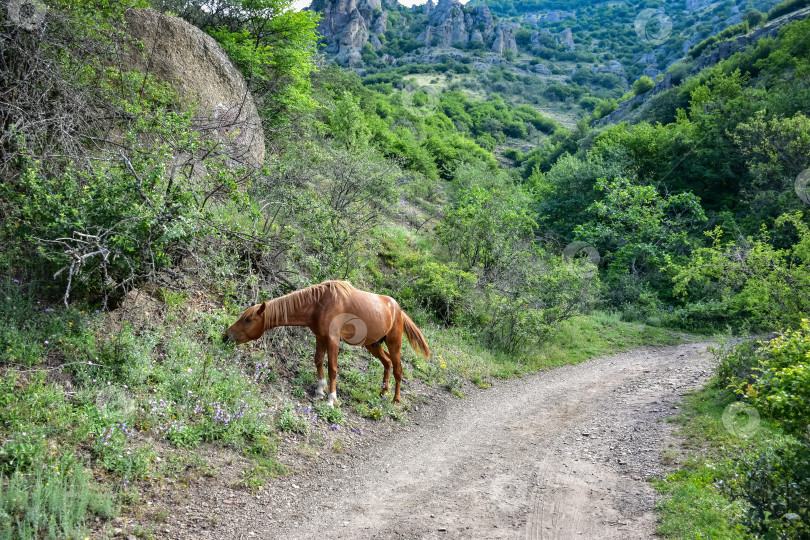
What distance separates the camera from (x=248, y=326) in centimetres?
667

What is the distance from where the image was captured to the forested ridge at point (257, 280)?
4352 mm

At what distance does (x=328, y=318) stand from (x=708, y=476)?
5.73 metres

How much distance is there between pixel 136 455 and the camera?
4.50 meters

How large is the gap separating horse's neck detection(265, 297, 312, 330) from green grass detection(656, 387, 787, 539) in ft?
17.6

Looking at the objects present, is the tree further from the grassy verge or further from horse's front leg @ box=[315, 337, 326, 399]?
horse's front leg @ box=[315, 337, 326, 399]

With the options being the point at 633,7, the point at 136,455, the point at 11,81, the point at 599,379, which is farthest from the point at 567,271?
the point at 633,7

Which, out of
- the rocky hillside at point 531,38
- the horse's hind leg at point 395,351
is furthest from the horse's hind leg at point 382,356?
the rocky hillside at point 531,38

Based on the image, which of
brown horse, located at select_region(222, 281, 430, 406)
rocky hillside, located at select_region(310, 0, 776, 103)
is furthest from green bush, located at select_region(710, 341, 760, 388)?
rocky hillside, located at select_region(310, 0, 776, 103)

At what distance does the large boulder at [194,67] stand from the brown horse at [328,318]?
493 cm

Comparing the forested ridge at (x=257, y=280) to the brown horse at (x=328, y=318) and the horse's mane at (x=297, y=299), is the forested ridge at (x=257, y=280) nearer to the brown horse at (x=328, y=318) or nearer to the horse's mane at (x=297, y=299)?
the brown horse at (x=328, y=318)

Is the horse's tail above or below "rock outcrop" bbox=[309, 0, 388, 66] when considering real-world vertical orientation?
below

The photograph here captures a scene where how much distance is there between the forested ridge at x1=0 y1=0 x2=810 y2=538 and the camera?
4.35 m

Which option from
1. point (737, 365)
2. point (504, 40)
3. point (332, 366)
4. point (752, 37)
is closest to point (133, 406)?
point (332, 366)

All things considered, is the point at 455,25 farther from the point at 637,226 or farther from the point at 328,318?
the point at 328,318
